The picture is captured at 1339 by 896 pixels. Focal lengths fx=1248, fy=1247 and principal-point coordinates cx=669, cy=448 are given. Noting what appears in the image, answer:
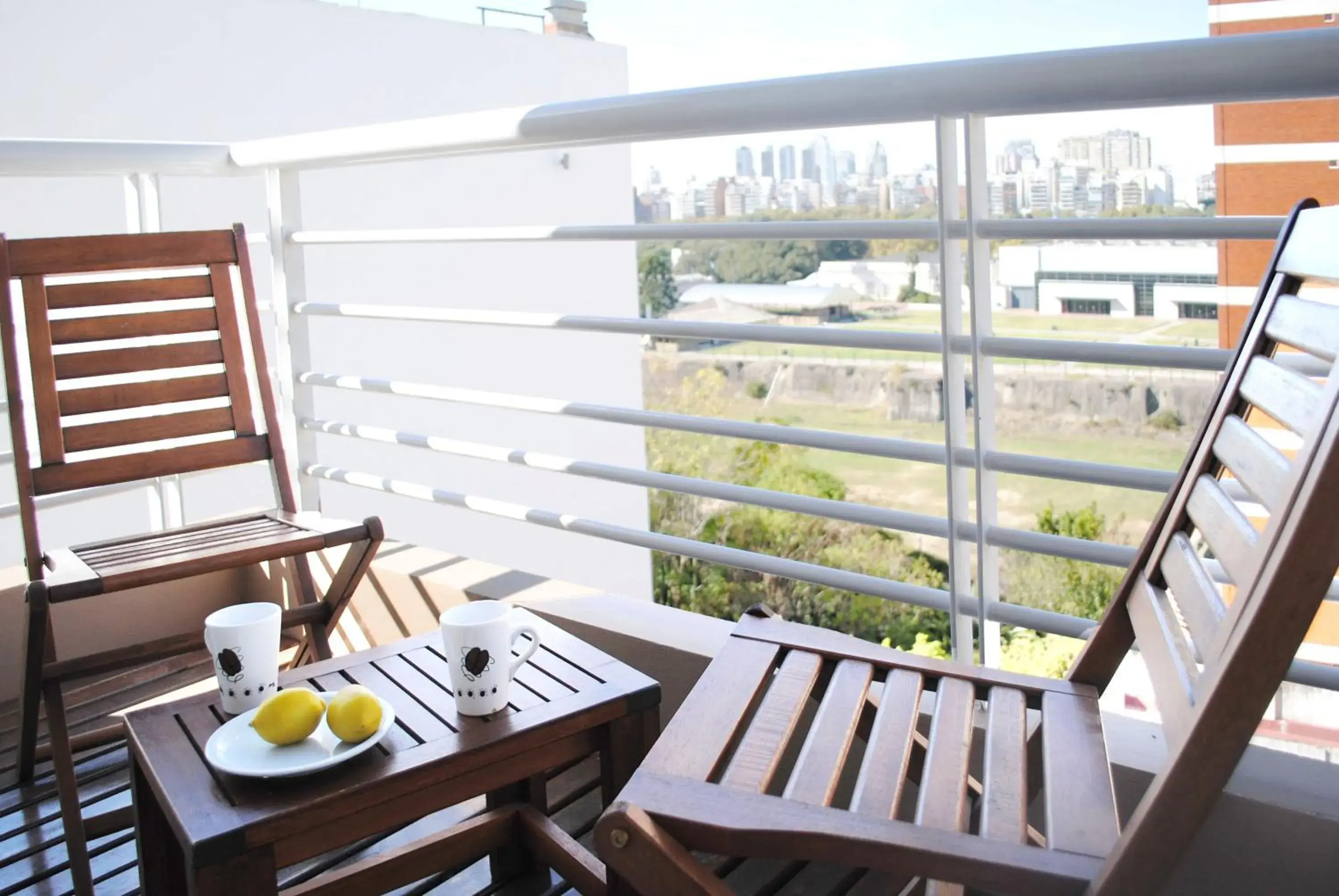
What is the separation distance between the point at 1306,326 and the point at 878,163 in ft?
83.2

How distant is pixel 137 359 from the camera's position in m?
2.40

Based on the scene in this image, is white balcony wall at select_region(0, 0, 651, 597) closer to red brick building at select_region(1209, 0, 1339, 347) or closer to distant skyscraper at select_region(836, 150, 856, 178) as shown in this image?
red brick building at select_region(1209, 0, 1339, 347)

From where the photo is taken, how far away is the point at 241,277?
2.49 metres

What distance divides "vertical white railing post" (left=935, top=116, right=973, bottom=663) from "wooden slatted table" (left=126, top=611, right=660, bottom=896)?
0.48 metres

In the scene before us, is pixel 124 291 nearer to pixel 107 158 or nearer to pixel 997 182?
pixel 107 158

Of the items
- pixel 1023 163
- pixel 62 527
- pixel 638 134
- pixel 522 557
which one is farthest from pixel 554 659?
pixel 1023 163

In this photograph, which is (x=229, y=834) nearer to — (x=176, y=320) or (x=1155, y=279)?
(x=176, y=320)

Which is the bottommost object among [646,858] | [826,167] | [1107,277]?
[646,858]

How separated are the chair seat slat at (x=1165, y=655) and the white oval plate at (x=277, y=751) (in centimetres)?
80

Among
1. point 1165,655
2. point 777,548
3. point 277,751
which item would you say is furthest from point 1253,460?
point 777,548

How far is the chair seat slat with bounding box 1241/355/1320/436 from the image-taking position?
3.61 ft

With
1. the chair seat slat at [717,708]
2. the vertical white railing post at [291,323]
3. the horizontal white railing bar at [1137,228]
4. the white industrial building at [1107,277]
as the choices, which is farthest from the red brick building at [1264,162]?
the chair seat slat at [717,708]

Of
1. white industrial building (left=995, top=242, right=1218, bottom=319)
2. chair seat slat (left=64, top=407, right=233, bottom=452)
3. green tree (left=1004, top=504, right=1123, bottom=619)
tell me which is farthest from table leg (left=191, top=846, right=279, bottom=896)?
white industrial building (left=995, top=242, right=1218, bottom=319)

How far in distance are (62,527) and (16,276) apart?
746cm
